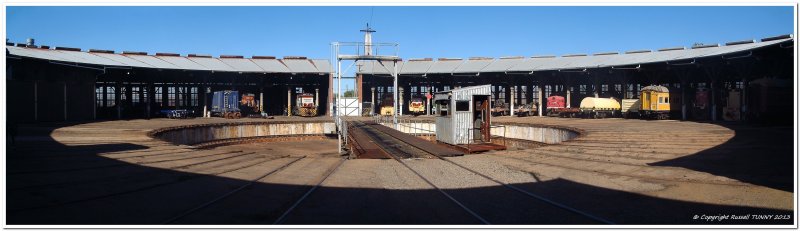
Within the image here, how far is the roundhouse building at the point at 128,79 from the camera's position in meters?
28.1

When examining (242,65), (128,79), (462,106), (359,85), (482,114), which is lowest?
(482,114)

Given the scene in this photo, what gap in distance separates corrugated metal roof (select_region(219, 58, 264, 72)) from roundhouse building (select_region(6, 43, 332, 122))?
0.10m

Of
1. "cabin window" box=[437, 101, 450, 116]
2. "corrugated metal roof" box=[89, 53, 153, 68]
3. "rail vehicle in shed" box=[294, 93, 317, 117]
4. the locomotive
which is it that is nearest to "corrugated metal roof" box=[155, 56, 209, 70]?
"corrugated metal roof" box=[89, 53, 153, 68]

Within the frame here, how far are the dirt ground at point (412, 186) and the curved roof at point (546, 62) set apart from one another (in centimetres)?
2343

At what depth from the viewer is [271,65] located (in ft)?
174

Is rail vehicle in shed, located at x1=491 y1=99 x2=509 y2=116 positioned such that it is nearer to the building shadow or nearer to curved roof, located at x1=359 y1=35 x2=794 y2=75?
curved roof, located at x1=359 y1=35 x2=794 y2=75

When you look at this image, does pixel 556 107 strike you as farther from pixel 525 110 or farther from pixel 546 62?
pixel 546 62

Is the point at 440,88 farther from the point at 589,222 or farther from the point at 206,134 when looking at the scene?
the point at 589,222

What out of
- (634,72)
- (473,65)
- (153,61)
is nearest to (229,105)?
(153,61)

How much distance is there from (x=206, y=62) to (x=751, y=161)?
159 ft

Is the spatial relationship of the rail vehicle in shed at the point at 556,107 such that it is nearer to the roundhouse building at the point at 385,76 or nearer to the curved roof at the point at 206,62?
the roundhouse building at the point at 385,76

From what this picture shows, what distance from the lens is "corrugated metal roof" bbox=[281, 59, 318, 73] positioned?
52225 mm

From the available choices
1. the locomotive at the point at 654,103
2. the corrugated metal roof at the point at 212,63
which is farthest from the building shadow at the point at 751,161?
the corrugated metal roof at the point at 212,63
